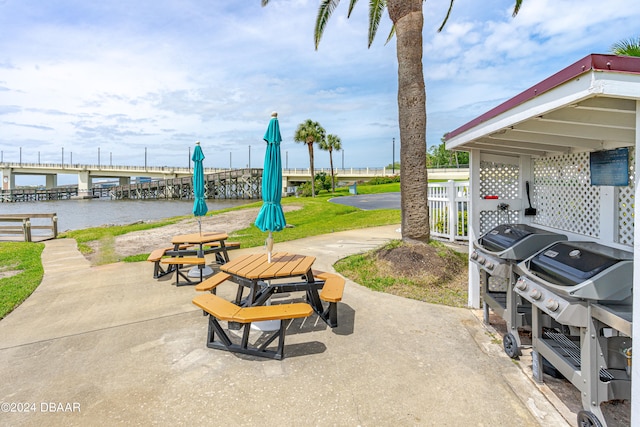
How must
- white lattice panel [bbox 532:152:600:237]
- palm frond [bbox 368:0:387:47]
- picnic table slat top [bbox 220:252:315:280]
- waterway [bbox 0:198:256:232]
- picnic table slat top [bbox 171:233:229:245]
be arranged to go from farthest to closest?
waterway [bbox 0:198:256:232] < palm frond [bbox 368:0:387:47] < picnic table slat top [bbox 171:233:229:245] < picnic table slat top [bbox 220:252:315:280] < white lattice panel [bbox 532:152:600:237]

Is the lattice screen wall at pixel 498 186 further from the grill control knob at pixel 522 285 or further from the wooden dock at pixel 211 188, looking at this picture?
the wooden dock at pixel 211 188

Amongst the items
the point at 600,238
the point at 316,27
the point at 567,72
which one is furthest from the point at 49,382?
the point at 316,27

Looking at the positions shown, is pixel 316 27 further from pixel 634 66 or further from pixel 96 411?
pixel 96 411

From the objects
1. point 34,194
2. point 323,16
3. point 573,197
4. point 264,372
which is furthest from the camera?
point 34,194

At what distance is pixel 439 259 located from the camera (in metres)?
6.19

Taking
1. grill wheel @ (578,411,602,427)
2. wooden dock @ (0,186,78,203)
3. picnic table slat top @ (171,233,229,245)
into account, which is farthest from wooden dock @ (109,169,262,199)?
grill wheel @ (578,411,602,427)

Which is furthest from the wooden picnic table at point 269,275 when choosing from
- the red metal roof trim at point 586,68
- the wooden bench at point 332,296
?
the red metal roof trim at point 586,68

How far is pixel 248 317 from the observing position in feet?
10.3

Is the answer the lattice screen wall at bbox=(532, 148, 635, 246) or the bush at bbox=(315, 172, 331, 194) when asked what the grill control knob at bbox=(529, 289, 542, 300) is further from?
the bush at bbox=(315, 172, 331, 194)

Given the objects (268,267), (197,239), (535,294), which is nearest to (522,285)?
(535,294)

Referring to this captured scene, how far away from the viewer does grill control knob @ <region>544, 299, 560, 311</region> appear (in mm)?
2256

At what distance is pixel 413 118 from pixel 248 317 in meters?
4.89

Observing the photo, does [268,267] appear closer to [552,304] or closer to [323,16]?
[552,304]

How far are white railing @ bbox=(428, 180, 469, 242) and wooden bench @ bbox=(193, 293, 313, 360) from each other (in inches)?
247
